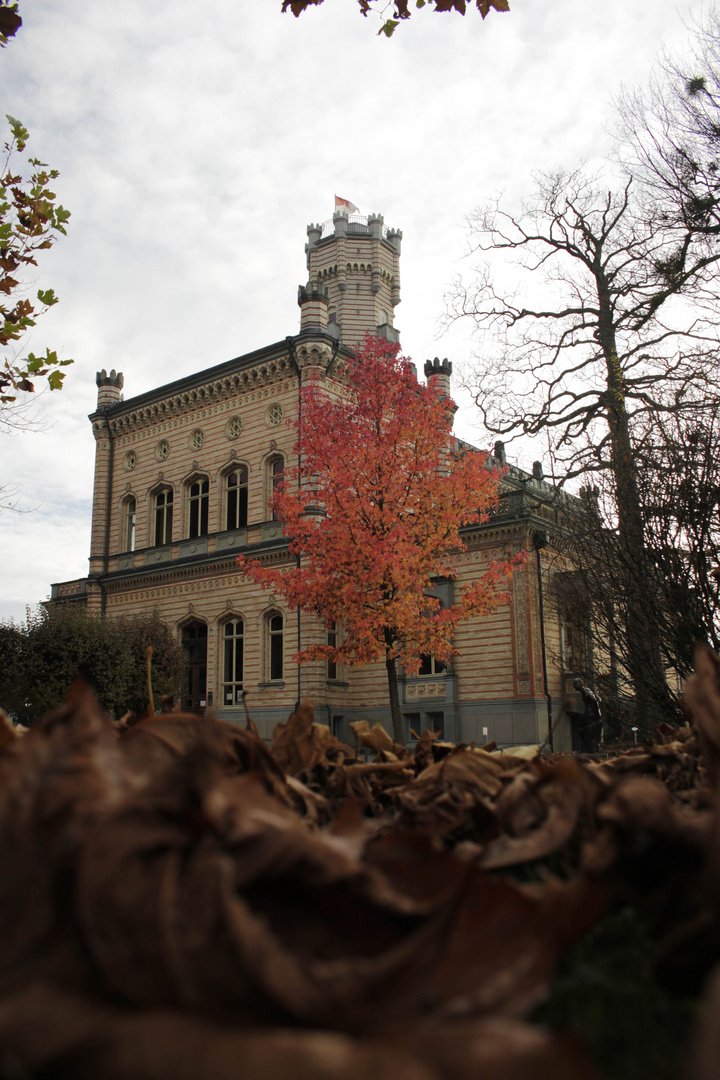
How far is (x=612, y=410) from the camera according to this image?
2027 cm

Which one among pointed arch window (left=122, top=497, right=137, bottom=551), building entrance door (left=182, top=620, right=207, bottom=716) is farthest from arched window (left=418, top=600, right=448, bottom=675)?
pointed arch window (left=122, top=497, right=137, bottom=551)

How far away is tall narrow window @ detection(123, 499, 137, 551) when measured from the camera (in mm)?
33219

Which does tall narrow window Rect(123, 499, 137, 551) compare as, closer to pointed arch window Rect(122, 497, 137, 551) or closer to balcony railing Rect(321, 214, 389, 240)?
pointed arch window Rect(122, 497, 137, 551)

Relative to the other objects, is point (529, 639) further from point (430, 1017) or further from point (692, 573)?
point (430, 1017)

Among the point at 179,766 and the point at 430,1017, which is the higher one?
the point at 179,766

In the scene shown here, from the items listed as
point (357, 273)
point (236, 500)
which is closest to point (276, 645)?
point (236, 500)

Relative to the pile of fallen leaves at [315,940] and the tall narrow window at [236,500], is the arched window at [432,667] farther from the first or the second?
the pile of fallen leaves at [315,940]

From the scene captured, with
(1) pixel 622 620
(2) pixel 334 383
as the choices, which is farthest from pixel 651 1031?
(2) pixel 334 383

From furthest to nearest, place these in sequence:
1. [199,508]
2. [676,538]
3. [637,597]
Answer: [199,508] < [637,597] < [676,538]

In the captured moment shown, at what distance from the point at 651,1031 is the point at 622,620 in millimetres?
13120

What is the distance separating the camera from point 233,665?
28.0 m

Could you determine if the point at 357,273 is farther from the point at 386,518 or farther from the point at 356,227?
Result: the point at 386,518

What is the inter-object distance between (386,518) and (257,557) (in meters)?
10.4

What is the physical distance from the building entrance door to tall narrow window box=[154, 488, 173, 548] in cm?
439
